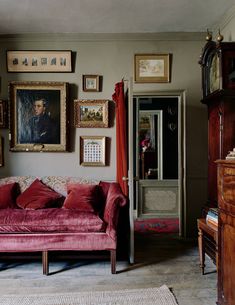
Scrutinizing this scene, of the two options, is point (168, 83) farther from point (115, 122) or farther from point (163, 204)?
point (163, 204)

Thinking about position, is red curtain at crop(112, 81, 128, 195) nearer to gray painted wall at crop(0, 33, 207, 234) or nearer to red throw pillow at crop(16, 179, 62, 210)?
gray painted wall at crop(0, 33, 207, 234)

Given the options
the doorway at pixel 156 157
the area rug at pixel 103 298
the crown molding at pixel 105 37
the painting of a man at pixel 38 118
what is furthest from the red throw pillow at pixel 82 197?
the doorway at pixel 156 157

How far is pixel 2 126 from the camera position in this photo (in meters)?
4.46

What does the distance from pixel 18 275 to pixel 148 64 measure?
3.04 metres

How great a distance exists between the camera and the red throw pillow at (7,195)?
3.91m

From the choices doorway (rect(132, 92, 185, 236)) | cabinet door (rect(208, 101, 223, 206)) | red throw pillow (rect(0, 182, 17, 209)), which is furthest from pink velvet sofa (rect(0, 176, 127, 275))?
doorway (rect(132, 92, 185, 236))

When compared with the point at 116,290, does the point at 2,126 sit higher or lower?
higher

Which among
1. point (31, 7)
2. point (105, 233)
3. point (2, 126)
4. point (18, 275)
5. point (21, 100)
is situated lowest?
point (18, 275)

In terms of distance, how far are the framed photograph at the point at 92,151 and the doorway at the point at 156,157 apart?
6.58 ft

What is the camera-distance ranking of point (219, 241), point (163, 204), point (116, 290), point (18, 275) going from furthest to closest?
point (163, 204), point (18, 275), point (116, 290), point (219, 241)

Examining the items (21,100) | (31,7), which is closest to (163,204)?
(21,100)

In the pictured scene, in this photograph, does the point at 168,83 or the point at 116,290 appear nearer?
the point at 116,290

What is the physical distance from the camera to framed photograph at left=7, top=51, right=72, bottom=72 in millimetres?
4473

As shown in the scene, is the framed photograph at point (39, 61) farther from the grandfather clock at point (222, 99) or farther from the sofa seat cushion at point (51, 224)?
the sofa seat cushion at point (51, 224)
